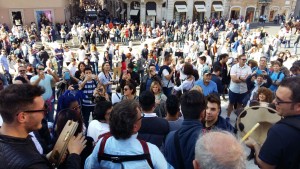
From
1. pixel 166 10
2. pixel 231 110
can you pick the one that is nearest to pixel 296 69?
pixel 231 110

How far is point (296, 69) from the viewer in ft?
21.5

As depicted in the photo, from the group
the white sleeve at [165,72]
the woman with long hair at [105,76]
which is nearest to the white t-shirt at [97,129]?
the woman with long hair at [105,76]

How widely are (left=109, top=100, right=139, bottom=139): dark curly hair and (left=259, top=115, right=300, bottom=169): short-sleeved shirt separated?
129cm

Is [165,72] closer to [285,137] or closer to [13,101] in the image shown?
[285,137]

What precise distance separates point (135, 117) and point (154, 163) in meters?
0.45

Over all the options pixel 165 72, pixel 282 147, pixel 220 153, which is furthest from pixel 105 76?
pixel 220 153

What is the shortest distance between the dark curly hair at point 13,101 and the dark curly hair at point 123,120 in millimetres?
733

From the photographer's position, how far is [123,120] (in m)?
2.51

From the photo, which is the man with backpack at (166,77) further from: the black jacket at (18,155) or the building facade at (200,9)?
the building facade at (200,9)

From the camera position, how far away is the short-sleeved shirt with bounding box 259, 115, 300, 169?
2.52 meters

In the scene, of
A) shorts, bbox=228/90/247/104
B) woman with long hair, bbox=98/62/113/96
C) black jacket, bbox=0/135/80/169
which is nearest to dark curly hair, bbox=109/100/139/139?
black jacket, bbox=0/135/80/169

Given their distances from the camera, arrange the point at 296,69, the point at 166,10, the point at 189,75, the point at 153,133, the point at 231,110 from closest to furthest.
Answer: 1. the point at 153,133
2. the point at 296,69
3. the point at 189,75
4. the point at 231,110
5. the point at 166,10

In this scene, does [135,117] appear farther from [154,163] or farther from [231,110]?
[231,110]

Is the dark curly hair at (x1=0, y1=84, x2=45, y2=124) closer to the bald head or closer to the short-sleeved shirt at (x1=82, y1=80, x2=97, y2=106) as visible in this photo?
the bald head
